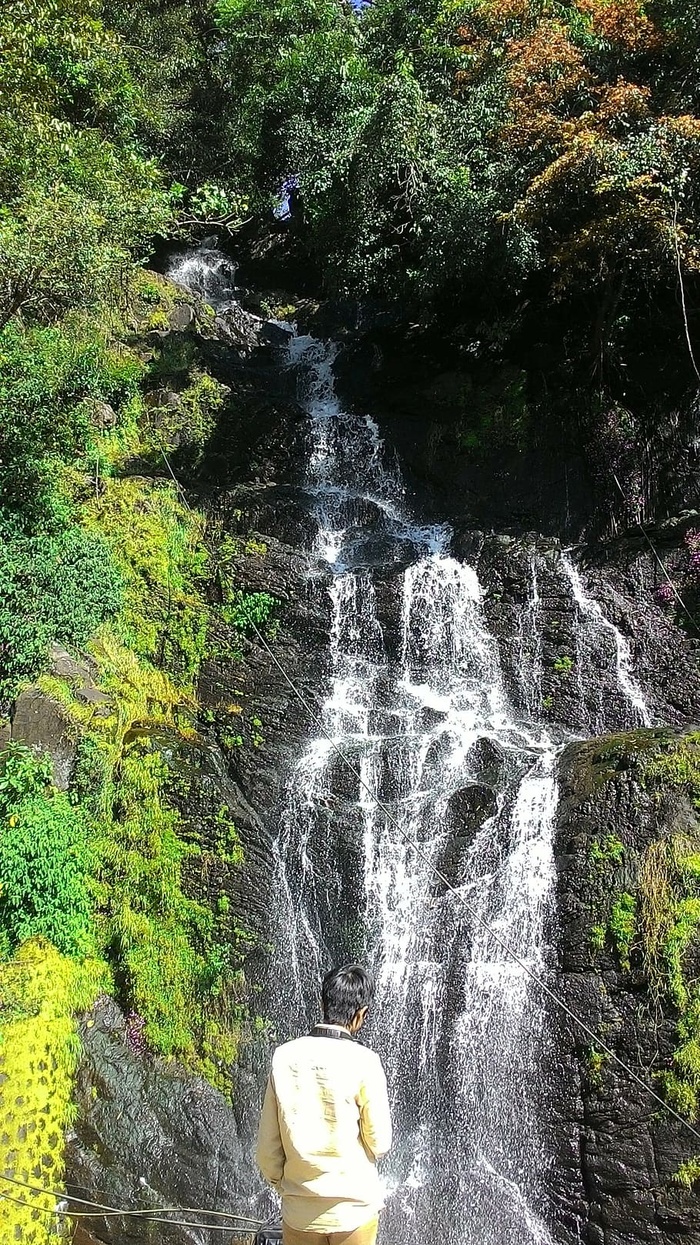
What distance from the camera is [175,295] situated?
1819cm

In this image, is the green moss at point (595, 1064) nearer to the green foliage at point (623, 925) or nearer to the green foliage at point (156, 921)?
the green foliage at point (623, 925)

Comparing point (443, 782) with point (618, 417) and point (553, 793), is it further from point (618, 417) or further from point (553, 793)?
point (618, 417)

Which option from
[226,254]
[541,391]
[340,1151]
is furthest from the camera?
[226,254]

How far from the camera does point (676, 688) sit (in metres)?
10.7

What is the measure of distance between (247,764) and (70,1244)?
4714 mm

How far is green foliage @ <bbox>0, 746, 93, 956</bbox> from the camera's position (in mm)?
8078

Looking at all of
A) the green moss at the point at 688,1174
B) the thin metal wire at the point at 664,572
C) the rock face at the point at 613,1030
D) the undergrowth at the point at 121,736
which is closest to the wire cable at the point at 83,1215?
the undergrowth at the point at 121,736

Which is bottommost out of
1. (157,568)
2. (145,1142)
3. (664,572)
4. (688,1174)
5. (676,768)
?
(688,1174)

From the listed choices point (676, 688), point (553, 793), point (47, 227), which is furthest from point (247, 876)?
point (47, 227)

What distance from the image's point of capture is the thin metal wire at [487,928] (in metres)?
6.87

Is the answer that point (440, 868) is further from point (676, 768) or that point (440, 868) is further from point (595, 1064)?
point (676, 768)

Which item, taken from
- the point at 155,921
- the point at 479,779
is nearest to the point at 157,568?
the point at 155,921

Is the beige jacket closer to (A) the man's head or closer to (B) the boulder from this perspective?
(A) the man's head

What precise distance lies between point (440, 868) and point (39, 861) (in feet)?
13.1
